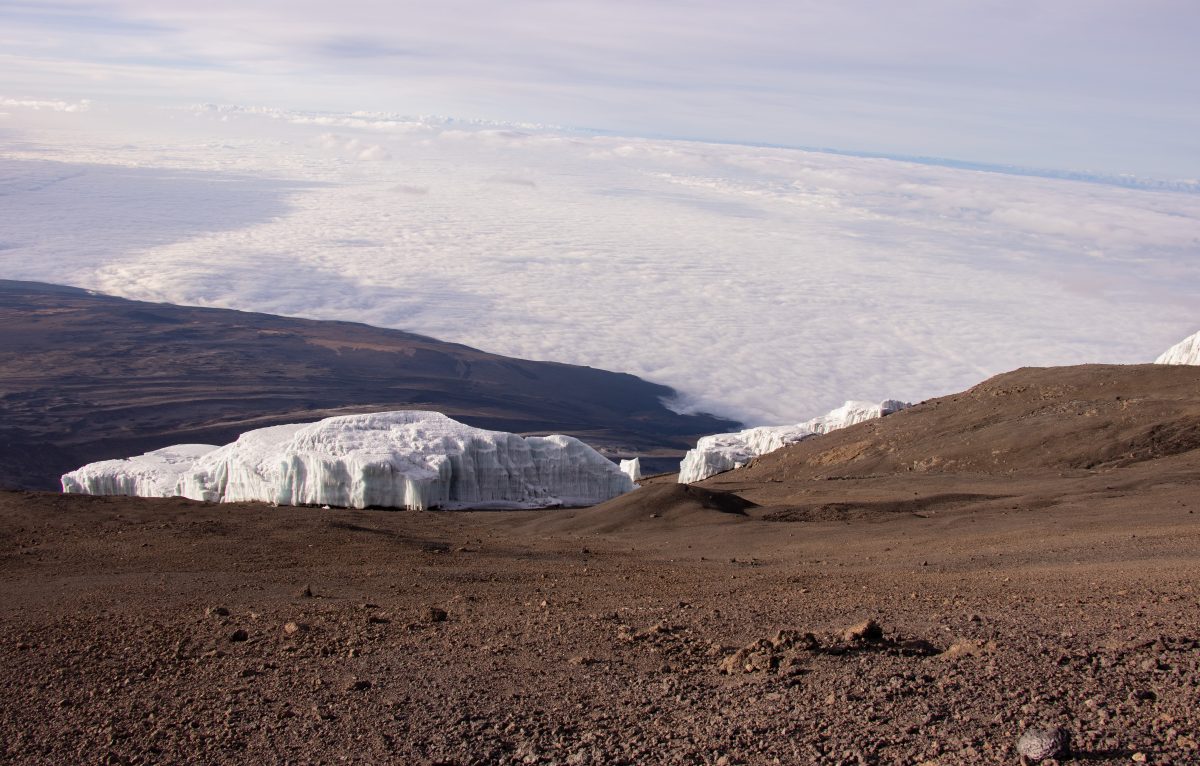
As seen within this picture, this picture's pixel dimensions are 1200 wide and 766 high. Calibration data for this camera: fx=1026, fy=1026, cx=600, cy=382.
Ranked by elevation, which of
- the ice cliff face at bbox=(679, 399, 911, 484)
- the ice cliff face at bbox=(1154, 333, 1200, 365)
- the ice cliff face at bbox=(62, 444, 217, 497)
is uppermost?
the ice cliff face at bbox=(1154, 333, 1200, 365)

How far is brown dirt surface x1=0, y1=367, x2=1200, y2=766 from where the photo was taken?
7.27 meters

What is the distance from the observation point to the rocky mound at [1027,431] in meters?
29.4

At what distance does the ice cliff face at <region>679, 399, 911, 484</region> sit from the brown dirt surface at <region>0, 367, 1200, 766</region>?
20842mm

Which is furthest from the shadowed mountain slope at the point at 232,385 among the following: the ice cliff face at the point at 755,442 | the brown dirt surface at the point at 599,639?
the brown dirt surface at the point at 599,639

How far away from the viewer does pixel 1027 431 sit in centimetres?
3228

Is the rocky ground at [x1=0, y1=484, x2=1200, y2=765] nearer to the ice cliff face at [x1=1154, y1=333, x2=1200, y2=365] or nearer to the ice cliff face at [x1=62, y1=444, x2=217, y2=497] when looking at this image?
the ice cliff face at [x1=62, y1=444, x2=217, y2=497]

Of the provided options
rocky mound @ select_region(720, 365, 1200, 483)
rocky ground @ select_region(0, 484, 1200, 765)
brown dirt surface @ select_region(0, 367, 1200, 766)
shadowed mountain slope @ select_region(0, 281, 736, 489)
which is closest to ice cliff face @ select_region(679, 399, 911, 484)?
rocky mound @ select_region(720, 365, 1200, 483)

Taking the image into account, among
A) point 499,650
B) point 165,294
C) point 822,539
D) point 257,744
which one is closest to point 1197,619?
point 499,650

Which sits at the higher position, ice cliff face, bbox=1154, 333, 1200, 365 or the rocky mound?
ice cliff face, bbox=1154, 333, 1200, 365

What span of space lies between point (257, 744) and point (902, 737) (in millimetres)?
4659

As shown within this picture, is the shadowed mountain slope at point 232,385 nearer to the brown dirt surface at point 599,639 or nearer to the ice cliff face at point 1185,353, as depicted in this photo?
the ice cliff face at point 1185,353

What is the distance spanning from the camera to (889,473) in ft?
104

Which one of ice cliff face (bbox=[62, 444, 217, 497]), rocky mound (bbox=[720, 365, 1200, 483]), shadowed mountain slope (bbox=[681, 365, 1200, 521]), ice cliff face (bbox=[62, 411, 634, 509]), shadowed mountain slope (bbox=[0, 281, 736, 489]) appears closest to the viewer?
shadowed mountain slope (bbox=[681, 365, 1200, 521])

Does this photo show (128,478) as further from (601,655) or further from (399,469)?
(601,655)
